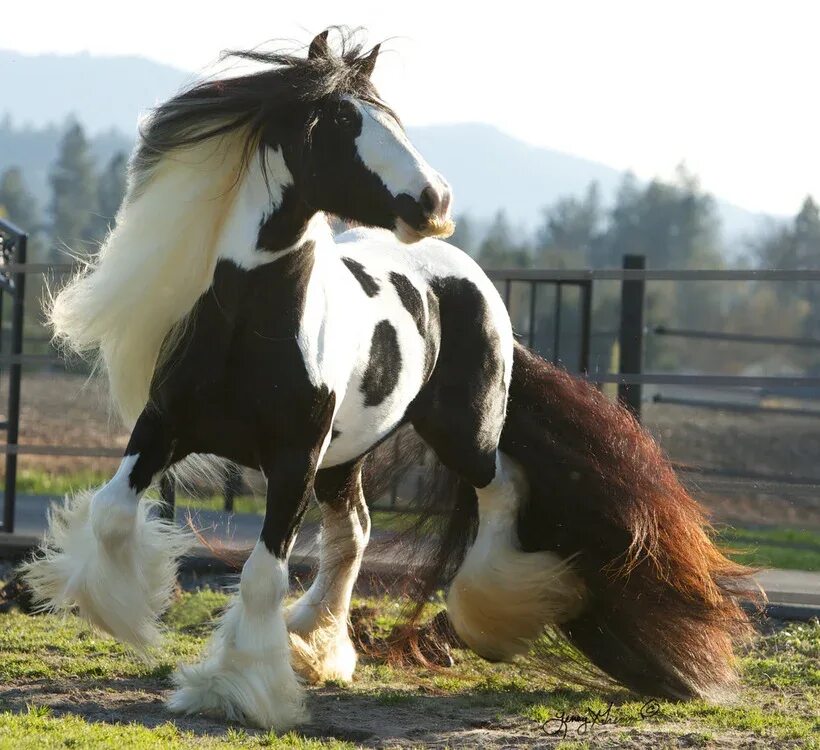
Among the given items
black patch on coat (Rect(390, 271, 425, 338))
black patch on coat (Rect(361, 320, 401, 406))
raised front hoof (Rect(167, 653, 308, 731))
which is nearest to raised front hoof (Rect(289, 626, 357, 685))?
Answer: raised front hoof (Rect(167, 653, 308, 731))

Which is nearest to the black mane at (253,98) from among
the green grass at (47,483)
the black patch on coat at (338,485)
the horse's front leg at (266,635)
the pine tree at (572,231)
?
the horse's front leg at (266,635)

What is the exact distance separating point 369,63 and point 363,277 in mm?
806

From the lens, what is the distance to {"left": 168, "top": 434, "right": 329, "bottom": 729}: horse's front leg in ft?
12.8

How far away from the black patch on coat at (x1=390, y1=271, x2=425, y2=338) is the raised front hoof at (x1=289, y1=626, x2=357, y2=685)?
125cm

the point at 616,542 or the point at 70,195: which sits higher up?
the point at 70,195

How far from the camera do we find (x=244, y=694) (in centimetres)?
387

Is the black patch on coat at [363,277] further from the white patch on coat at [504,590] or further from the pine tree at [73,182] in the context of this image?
the pine tree at [73,182]

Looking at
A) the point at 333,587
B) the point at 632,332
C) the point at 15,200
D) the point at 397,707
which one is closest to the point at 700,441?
the point at 632,332

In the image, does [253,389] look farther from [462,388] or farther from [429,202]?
[462,388]

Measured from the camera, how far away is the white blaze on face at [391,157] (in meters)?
3.76

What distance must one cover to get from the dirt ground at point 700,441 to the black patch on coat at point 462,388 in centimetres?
774

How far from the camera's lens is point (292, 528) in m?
3.97

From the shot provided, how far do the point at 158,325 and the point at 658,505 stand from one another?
218 centimetres

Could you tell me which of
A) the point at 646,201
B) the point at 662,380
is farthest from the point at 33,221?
the point at 662,380
